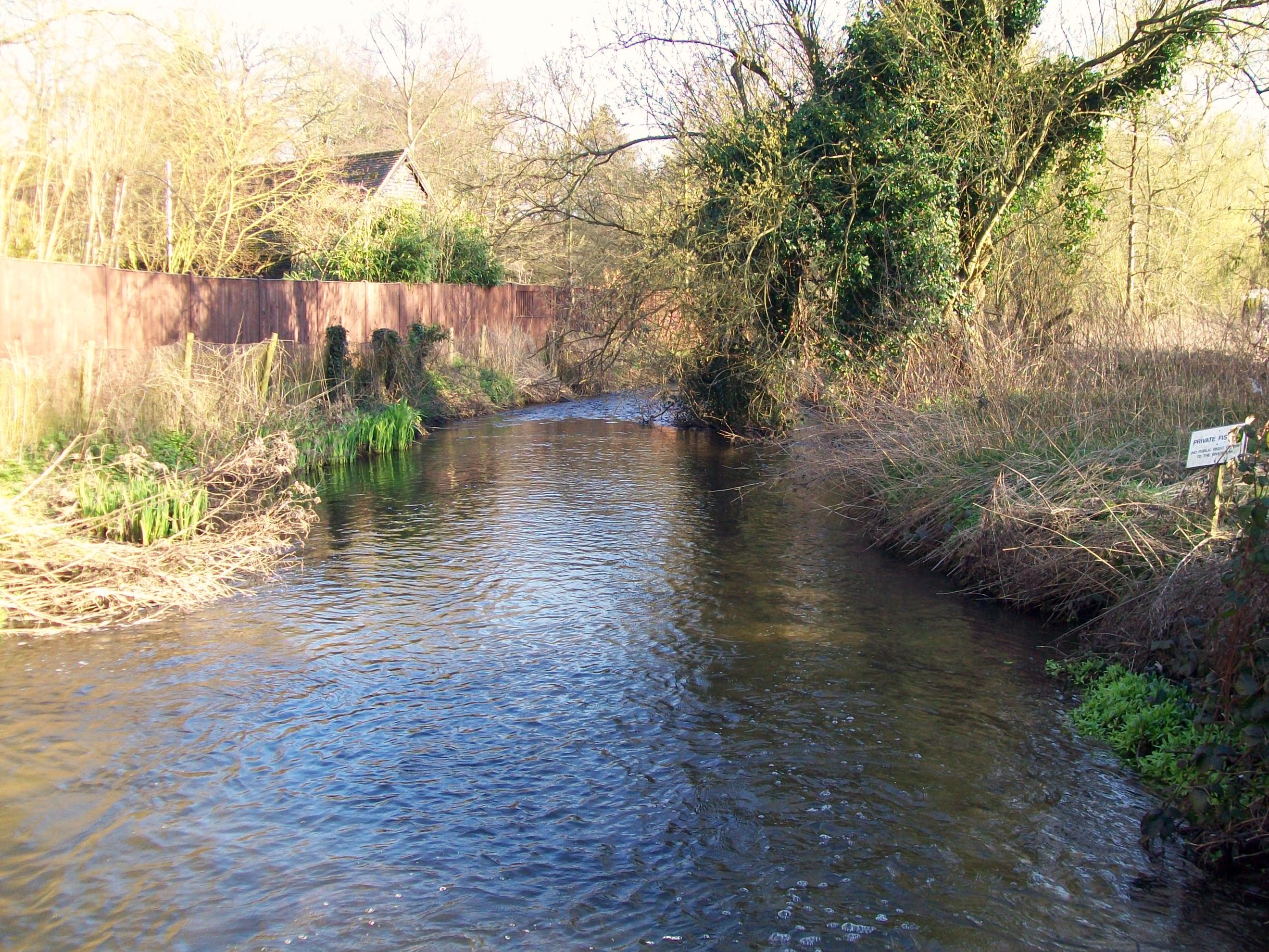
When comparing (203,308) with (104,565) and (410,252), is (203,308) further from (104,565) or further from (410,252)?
(410,252)

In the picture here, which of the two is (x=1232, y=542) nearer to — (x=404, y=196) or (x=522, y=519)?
(x=522, y=519)

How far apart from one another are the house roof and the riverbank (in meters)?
21.7

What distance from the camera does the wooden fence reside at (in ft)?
39.4

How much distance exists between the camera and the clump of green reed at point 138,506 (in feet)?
29.5

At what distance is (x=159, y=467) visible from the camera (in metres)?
9.24

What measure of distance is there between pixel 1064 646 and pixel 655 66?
12883mm

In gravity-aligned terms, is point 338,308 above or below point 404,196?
below

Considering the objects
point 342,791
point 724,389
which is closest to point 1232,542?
point 342,791

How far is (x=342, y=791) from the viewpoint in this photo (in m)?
5.46

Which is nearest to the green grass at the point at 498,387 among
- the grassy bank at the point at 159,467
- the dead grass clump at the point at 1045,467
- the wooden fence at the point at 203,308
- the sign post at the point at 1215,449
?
the wooden fence at the point at 203,308

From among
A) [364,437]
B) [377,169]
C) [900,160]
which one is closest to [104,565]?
[364,437]

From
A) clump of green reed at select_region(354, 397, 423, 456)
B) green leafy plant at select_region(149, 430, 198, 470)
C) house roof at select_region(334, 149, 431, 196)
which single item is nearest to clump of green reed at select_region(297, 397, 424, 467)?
clump of green reed at select_region(354, 397, 423, 456)

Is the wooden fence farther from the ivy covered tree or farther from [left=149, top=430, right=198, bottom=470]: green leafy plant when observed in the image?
the ivy covered tree

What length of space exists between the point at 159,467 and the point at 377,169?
82.5ft
